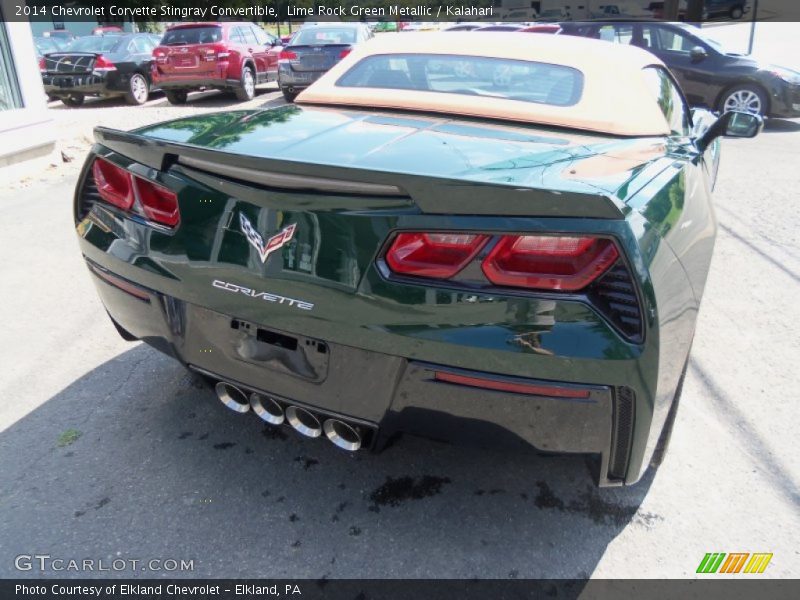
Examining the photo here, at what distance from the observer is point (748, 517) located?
7.66 ft

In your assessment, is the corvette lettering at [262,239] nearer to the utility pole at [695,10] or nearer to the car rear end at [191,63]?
the car rear end at [191,63]

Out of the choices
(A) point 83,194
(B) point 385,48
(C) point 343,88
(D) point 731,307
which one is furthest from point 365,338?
(D) point 731,307

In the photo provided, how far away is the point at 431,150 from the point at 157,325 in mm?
1132

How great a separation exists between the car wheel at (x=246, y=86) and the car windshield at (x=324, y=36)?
1293 mm

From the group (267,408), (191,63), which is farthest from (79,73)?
(267,408)

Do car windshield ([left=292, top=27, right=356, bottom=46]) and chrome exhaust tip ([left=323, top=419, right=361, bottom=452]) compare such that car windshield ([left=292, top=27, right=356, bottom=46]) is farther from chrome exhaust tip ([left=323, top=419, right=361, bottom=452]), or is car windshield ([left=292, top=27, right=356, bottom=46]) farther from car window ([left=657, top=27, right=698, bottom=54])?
chrome exhaust tip ([left=323, top=419, right=361, bottom=452])

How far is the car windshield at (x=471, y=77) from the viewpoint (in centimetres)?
299

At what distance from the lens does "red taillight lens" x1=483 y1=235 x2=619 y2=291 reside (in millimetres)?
1712

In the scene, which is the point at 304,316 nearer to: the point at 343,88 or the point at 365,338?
the point at 365,338

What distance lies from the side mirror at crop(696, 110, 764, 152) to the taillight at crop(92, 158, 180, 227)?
7.77 ft

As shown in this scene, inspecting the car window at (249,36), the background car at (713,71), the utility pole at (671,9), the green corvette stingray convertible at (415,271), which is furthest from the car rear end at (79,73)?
the utility pole at (671,9)

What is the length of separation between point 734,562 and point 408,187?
1.60m

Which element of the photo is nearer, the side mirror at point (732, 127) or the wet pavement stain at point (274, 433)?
the wet pavement stain at point (274, 433)
